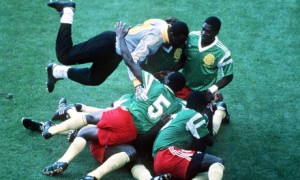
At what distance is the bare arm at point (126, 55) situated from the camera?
654 centimetres

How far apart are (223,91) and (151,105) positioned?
221cm

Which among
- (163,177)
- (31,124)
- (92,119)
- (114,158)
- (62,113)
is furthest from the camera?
(62,113)

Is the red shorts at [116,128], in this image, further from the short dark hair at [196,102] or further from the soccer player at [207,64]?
the soccer player at [207,64]

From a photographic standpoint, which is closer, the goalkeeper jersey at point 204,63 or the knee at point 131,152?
the knee at point 131,152

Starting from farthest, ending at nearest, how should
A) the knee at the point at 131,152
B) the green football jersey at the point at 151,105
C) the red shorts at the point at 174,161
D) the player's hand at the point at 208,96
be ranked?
1. the player's hand at the point at 208,96
2. the green football jersey at the point at 151,105
3. the knee at the point at 131,152
4. the red shorts at the point at 174,161

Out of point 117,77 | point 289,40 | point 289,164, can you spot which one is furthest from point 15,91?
point 289,40

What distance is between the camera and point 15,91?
779 centimetres

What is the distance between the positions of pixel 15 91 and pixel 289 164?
351 cm

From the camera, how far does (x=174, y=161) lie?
19.6 feet

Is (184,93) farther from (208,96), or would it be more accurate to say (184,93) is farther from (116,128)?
(116,128)

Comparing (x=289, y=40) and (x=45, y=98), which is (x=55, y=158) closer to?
(x=45, y=98)

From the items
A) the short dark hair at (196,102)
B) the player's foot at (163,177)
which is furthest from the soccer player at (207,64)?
the player's foot at (163,177)

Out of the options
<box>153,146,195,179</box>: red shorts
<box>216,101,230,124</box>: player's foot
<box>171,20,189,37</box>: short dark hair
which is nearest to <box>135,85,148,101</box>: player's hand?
<box>153,146,195,179</box>: red shorts

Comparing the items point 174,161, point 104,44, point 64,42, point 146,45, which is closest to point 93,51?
point 104,44
